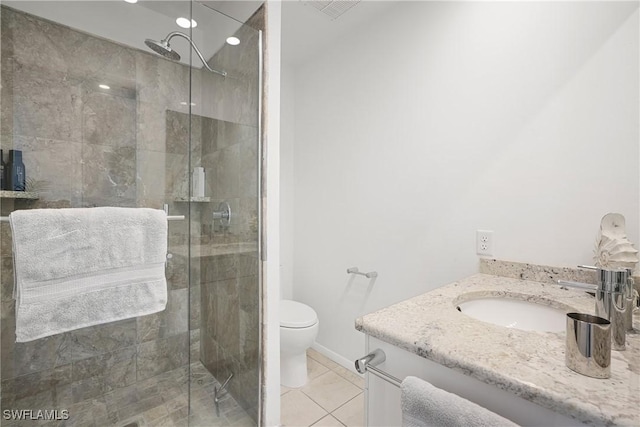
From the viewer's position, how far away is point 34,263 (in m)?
1.13

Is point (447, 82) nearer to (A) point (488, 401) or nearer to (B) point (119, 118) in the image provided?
(A) point (488, 401)

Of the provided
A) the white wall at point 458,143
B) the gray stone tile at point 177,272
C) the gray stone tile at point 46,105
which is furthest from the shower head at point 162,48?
the gray stone tile at point 177,272

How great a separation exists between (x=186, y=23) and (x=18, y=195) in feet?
4.23

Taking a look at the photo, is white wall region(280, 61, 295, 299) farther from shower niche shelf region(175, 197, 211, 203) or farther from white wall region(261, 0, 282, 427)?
white wall region(261, 0, 282, 427)

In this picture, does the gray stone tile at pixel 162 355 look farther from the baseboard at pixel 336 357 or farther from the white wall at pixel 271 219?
the baseboard at pixel 336 357

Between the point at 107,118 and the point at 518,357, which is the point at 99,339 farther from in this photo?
the point at 518,357

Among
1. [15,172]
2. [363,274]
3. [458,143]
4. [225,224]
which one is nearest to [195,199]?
[225,224]

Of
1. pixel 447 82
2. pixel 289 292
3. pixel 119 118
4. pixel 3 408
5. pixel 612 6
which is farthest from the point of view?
pixel 289 292

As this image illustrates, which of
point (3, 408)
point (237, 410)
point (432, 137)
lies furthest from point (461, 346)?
point (3, 408)

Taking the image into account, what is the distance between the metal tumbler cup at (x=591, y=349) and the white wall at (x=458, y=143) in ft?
2.73

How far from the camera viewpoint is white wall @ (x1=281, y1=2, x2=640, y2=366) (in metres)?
1.12

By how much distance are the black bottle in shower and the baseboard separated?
82.3 inches

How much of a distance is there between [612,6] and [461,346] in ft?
4.63

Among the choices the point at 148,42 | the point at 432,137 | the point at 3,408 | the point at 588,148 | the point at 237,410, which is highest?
the point at 148,42
